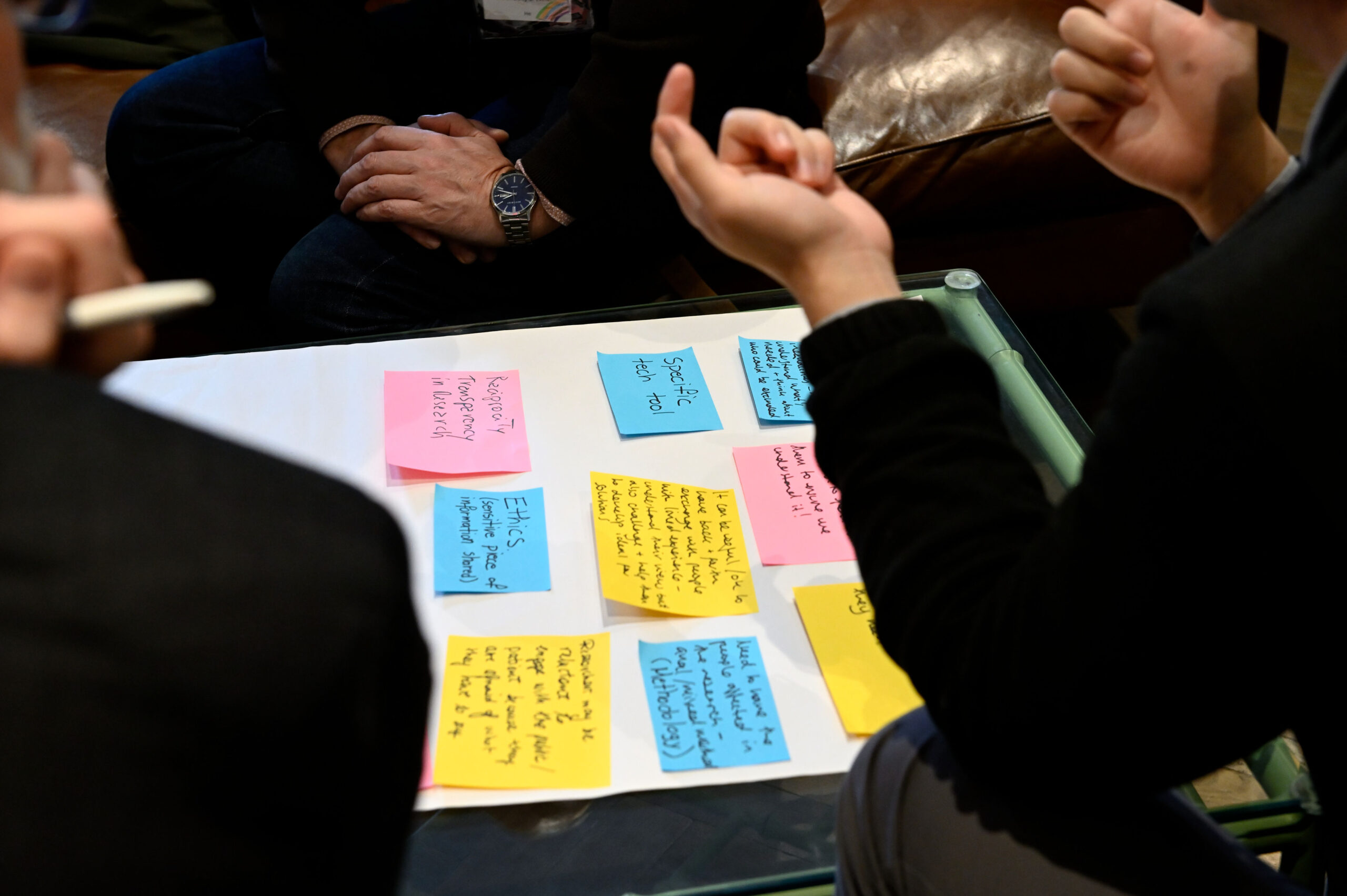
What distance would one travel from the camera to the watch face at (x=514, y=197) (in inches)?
47.4

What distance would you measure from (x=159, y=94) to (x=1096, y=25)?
3.91 ft

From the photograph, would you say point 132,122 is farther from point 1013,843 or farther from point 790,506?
point 1013,843

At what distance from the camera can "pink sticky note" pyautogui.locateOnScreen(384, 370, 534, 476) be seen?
910 millimetres

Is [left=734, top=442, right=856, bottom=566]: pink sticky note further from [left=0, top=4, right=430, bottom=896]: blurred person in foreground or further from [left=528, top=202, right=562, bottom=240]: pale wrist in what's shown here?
[left=0, top=4, right=430, bottom=896]: blurred person in foreground

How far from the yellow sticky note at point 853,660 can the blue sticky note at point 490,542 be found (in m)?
0.20

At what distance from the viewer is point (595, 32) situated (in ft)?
3.99

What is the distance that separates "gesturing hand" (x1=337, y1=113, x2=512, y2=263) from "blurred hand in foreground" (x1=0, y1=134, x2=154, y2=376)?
0.77m

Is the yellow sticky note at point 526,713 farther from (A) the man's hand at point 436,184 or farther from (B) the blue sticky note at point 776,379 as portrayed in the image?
(A) the man's hand at point 436,184

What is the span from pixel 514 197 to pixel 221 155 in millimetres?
470

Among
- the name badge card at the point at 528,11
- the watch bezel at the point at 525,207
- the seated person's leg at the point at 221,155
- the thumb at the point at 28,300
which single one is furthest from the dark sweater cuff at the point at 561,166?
the thumb at the point at 28,300

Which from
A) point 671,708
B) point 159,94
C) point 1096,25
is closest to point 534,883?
point 671,708

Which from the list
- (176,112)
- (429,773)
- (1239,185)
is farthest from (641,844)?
(176,112)

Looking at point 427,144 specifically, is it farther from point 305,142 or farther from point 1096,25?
point 1096,25

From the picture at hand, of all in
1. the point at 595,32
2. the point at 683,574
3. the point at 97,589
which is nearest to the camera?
the point at 97,589
